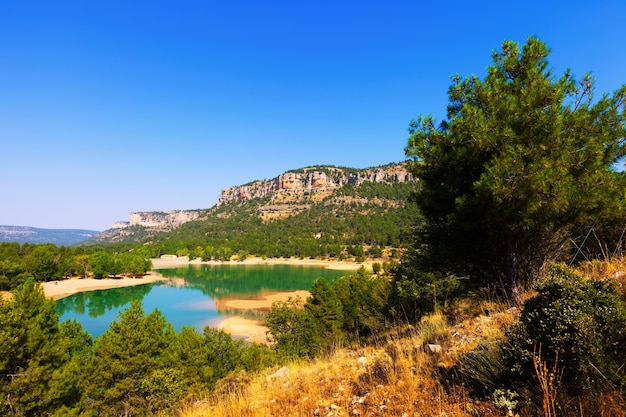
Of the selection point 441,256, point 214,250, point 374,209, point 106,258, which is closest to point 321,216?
point 374,209

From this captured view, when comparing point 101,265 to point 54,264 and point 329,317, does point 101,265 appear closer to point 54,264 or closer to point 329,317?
point 54,264

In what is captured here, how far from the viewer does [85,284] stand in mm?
64812

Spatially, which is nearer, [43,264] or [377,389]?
[377,389]

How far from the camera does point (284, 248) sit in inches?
4459

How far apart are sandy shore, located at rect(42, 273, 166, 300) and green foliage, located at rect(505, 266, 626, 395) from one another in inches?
2684

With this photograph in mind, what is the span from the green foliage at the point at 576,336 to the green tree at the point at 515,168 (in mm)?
2504

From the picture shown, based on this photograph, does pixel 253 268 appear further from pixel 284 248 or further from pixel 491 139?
pixel 491 139

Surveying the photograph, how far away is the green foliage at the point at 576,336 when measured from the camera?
2.48 m

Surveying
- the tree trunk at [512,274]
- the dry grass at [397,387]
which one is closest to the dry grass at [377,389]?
the dry grass at [397,387]

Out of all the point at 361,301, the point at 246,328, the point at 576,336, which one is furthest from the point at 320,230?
the point at 576,336

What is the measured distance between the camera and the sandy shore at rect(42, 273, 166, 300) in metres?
56.3

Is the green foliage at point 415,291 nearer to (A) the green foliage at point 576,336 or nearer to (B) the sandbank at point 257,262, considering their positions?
(A) the green foliage at point 576,336

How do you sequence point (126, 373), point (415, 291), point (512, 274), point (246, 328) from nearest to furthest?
1. point (512, 274)
2. point (126, 373)
3. point (415, 291)
4. point (246, 328)

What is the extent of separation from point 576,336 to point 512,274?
13.8 ft
